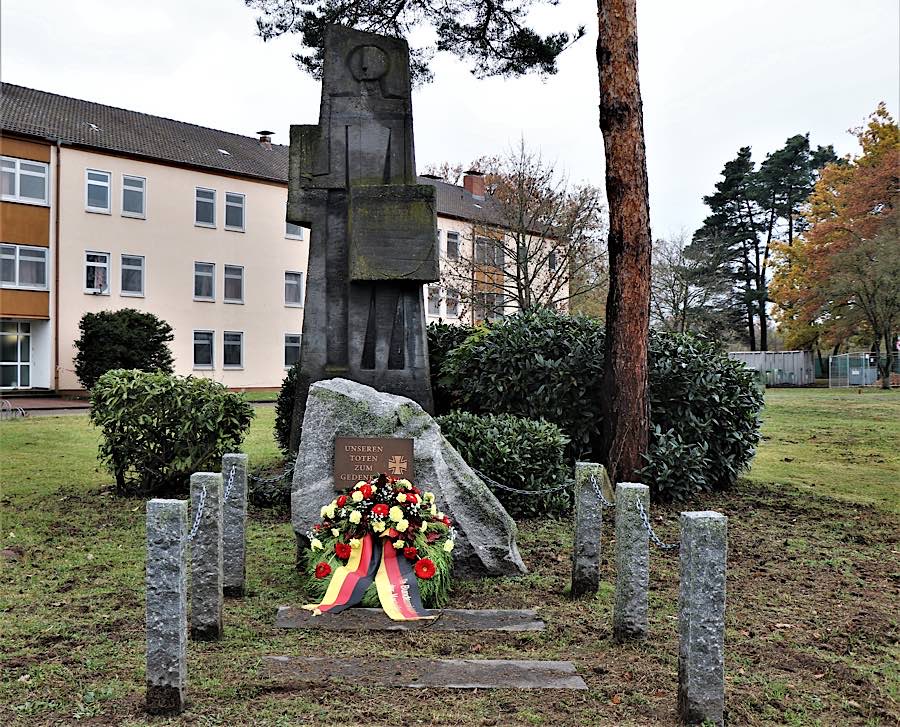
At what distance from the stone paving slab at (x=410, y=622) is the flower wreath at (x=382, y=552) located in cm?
8

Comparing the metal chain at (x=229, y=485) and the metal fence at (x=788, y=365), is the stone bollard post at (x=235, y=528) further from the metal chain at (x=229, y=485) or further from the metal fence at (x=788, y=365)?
the metal fence at (x=788, y=365)

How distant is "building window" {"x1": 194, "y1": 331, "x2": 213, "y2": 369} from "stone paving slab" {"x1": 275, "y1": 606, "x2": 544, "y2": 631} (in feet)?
98.4

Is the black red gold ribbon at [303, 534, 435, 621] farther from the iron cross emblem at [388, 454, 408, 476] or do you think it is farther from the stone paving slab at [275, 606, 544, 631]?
the iron cross emblem at [388, 454, 408, 476]

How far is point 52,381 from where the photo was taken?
29.9 metres

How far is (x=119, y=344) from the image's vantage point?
2783 cm

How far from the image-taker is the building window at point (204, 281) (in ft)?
114

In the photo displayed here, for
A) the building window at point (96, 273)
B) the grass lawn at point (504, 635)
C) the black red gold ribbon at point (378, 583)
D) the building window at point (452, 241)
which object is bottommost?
the grass lawn at point (504, 635)

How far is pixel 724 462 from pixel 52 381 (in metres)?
25.2

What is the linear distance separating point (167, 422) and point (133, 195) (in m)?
25.4

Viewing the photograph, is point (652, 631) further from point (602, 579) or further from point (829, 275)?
point (829, 275)

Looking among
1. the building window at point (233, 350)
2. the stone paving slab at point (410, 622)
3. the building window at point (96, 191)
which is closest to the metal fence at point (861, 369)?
the building window at point (233, 350)

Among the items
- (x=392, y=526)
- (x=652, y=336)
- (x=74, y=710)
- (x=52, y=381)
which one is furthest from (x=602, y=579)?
(x=52, y=381)

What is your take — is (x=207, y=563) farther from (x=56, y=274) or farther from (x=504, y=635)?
(x=56, y=274)

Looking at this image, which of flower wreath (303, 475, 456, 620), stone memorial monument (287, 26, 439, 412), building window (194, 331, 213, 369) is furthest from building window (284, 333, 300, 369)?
flower wreath (303, 475, 456, 620)
